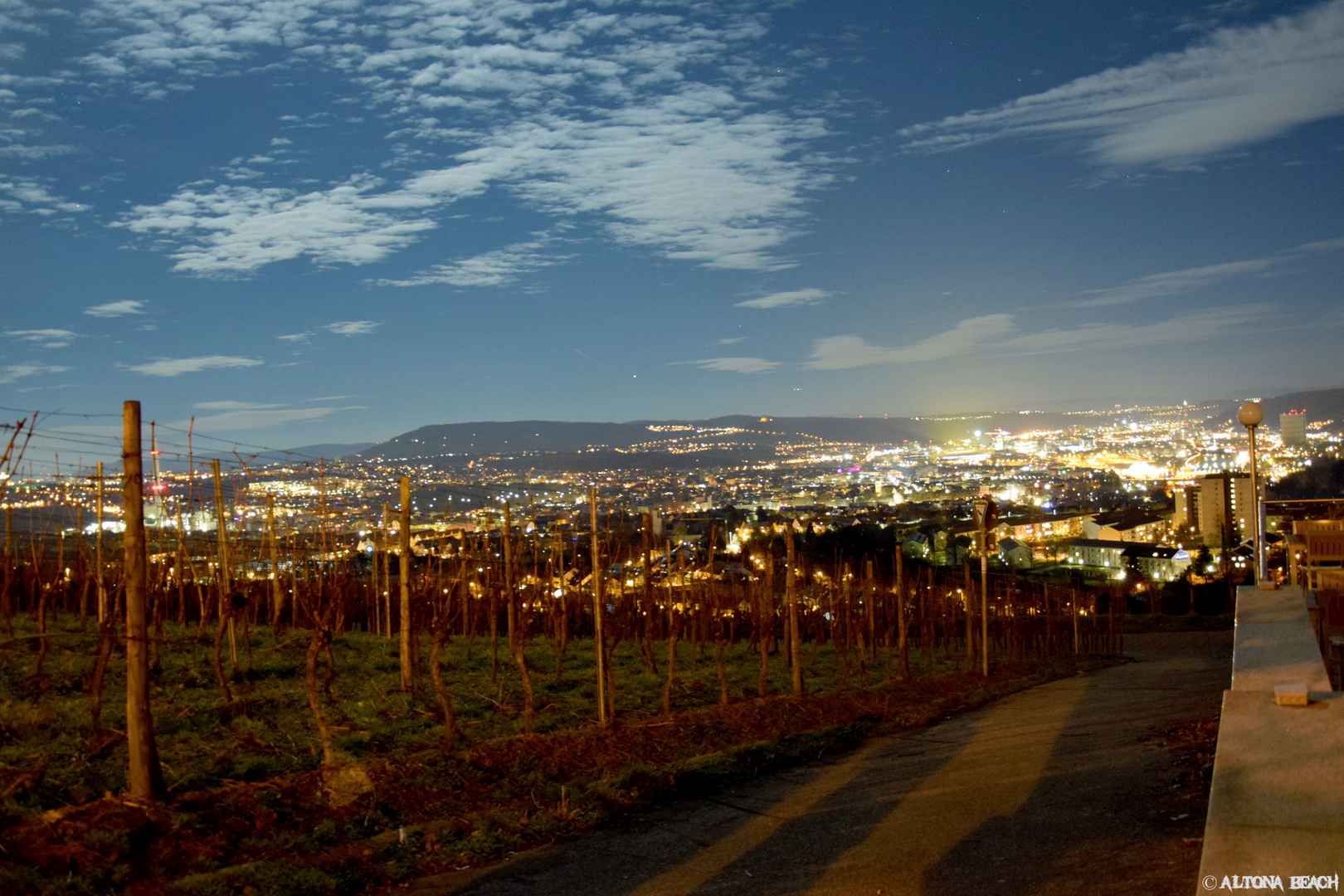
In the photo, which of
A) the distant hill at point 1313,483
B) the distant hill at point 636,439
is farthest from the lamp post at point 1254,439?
the distant hill at point 1313,483

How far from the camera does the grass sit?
5.86 m

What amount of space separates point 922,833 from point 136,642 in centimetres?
519

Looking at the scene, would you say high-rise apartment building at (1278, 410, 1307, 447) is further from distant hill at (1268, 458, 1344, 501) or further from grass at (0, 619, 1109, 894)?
grass at (0, 619, 1109, 894)

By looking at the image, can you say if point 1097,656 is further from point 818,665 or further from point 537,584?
point 537,584

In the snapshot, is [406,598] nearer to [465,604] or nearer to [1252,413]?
[465,604]

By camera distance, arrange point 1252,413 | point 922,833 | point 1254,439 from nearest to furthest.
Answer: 1. point 922,833
2. point 1252,413
3. point 1254,439

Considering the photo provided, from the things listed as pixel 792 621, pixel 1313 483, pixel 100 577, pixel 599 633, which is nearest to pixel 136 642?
pixel 599 633

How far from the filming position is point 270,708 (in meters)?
9.46

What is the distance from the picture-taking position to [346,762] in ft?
25.2

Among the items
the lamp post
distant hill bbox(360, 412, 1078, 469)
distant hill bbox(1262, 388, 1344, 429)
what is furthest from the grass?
distant hill bbox(1262, 388, 1344, 429)

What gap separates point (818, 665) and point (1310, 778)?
14.7 metres

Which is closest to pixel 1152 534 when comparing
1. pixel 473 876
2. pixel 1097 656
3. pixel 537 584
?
pixel 1097 656

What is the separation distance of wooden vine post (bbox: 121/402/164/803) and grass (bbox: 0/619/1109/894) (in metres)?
0.22

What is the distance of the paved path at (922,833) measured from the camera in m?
5.16
